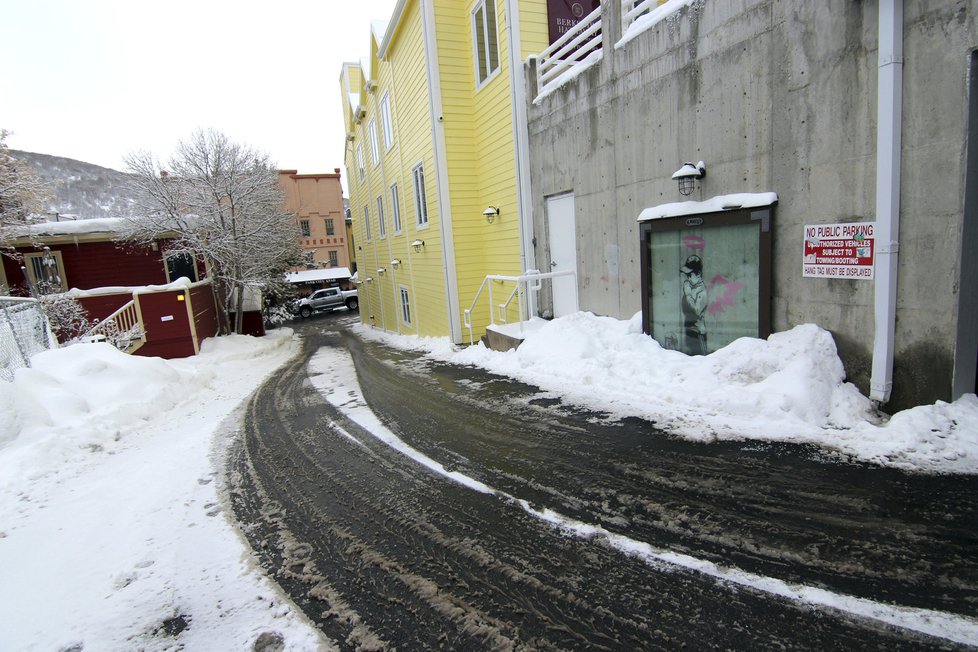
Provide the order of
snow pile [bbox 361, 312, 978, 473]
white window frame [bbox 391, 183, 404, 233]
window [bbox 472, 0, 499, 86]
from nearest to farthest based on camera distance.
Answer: snow pile [bbox 361, 312, 978, 473], window [bbox 472, 0, 499, 86], white window frame [bbox 391, 183, 404, 233]

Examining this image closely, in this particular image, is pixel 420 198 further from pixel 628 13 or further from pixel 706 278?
pixel 706 278

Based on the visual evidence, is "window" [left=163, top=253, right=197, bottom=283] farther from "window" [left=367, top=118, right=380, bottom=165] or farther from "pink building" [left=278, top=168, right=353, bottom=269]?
Answer: "pink building" [left=278, top=168, right=353, bottom=269]

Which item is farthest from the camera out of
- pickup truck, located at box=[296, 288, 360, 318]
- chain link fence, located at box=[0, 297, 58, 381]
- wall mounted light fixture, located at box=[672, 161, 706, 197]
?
pickup truck, located at box=[296, 288, 360, 318]

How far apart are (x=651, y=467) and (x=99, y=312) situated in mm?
15513

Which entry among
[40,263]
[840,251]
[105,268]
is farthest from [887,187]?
[40,263]

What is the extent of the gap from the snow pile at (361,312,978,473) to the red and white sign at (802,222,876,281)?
620 mm

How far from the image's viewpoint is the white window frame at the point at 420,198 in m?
14.7

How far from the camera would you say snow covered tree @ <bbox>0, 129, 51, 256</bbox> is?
1731 centimetres

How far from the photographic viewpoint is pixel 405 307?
1962 cm

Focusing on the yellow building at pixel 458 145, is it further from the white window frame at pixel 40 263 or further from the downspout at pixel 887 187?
the white window frame at pixel 40 263

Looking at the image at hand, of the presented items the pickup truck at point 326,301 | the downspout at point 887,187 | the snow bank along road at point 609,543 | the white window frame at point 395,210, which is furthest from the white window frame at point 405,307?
the pickup truck at point 326,301

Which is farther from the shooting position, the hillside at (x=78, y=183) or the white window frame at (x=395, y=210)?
the hillside at (x=78, y=183)

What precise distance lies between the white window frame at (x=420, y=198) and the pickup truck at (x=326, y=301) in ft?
74.8

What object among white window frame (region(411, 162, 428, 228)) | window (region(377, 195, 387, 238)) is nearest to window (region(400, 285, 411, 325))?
window (region(377, 195, 387, 238))
